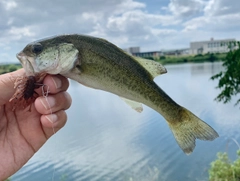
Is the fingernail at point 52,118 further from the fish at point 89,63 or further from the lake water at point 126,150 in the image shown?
the lake water at point 126,150

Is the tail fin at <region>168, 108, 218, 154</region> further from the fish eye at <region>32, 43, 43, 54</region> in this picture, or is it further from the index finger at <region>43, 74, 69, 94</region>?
the fish eye at <region>32, 43, 43, 54</region>

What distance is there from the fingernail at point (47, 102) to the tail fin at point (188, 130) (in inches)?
34.8

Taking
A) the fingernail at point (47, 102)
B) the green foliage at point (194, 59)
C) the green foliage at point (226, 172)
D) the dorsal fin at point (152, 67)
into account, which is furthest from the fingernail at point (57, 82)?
the green foliage at point (194, 59)

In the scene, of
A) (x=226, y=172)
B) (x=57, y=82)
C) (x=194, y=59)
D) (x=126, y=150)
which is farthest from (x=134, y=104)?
(x=194, y=59)

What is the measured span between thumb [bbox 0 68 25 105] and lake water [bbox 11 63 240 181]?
24.3 feet

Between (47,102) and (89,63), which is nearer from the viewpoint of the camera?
(89,63)

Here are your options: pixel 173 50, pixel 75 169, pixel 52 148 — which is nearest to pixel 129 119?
pixel 52 148

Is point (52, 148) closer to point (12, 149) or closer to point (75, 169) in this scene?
point (75, 169)

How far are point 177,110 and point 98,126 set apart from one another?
1700cm

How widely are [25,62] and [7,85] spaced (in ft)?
2.30

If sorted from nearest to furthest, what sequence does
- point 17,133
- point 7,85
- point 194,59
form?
point 7,85
point 17,133
point 194,59

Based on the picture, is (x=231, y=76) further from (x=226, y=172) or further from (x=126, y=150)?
(x=226, y=172)

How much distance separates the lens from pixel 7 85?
261 cm

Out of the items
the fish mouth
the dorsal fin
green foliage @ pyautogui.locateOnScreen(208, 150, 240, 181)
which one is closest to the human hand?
the fish mouth
